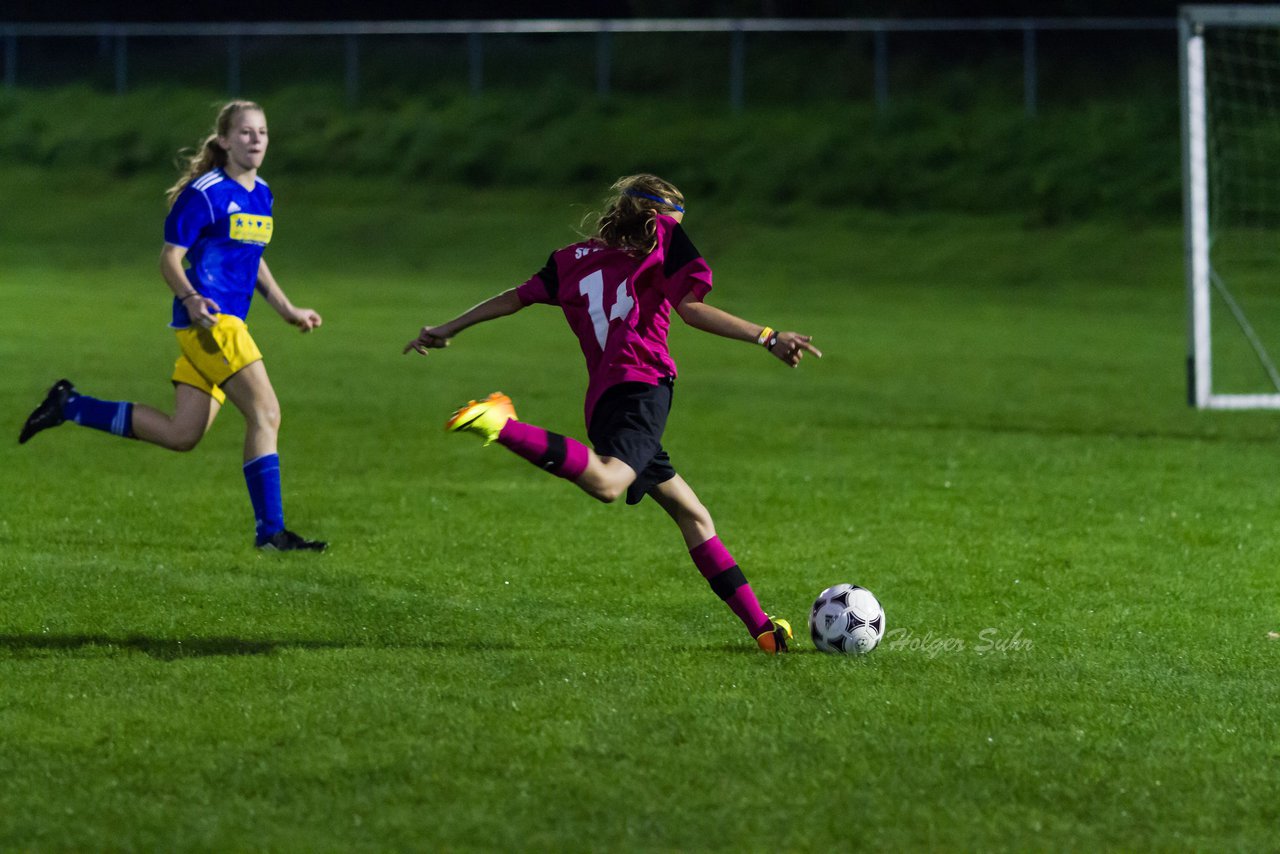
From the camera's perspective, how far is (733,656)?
19.9ft

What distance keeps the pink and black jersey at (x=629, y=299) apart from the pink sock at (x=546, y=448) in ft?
1.16

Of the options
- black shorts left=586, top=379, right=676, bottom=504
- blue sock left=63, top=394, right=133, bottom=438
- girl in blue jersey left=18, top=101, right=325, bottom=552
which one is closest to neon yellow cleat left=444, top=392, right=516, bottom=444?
black shorts left=586, top=379, right=676, bottom=504

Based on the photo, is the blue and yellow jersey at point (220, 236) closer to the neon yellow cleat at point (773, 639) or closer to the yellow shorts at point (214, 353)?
the yellow shorts at point (214, 353)

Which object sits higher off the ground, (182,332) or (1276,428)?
(182,332)

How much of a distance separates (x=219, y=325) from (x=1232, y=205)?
72.3 feet

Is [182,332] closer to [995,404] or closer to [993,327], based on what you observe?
[995,404]

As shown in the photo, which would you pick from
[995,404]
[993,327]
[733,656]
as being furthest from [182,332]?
[993,327]

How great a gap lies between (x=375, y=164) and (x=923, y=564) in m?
27.2

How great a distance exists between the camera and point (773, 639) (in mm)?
6145

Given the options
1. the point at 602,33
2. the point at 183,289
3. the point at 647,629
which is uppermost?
the point at 602,33

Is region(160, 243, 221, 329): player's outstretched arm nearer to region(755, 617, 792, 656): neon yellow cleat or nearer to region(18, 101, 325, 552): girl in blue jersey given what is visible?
region(18, 101, 325, 552): girl in blue jersey

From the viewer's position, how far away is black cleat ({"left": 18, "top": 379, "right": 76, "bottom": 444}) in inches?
310

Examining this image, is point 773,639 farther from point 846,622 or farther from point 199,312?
point 199,312

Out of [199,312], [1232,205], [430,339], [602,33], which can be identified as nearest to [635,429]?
[430,339]
